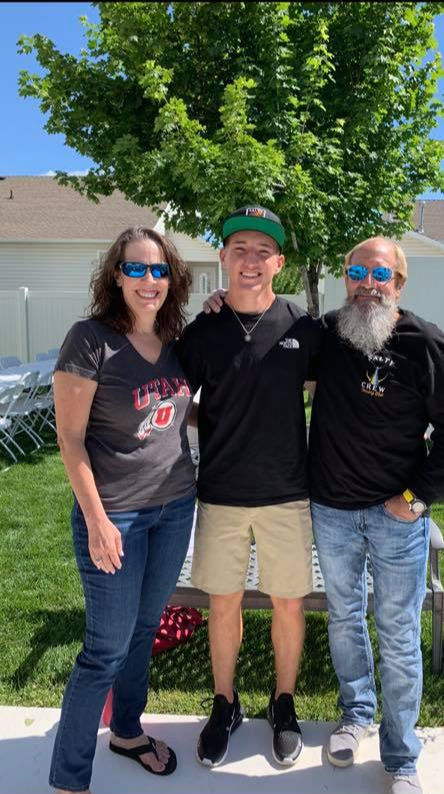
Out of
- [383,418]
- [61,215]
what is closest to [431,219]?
[61,215]

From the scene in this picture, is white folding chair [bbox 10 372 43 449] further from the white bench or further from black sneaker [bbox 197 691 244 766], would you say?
black sneaker [bbox 197 691 244 766]

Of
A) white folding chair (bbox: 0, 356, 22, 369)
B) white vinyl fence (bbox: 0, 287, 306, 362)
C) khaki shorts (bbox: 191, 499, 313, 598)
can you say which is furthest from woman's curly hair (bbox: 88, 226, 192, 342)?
white vinyl fence (bbox: 0, 287, 306, 362)

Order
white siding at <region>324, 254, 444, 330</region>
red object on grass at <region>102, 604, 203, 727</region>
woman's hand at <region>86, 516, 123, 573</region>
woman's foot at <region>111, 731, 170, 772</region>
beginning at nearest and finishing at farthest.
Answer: woman's hand at <region>86, 516, 123, 573</region>
woman's foot at <region>111, 731, 170, 772</region>
red object on grass at <region>102, 604, 203, 727</region>
white siding at <region>324, 254, 444, 330</region>

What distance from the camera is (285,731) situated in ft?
8.32

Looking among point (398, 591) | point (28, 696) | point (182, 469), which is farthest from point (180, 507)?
point (28, 696)

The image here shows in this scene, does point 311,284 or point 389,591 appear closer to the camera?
point 389,591

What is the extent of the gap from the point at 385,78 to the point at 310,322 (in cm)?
692

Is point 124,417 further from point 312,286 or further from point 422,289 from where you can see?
point 422,289

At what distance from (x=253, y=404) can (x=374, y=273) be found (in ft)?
2.11

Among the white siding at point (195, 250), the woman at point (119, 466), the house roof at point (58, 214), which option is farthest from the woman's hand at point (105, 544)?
the white siding at point (195, 250)

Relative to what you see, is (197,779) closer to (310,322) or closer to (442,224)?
(310,322)

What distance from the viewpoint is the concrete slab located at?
2344 mm

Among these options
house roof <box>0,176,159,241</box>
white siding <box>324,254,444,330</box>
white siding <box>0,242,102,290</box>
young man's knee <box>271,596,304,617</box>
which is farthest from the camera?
white siding <box>0,242,102,290</box>

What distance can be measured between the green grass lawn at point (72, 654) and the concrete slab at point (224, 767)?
19cm
